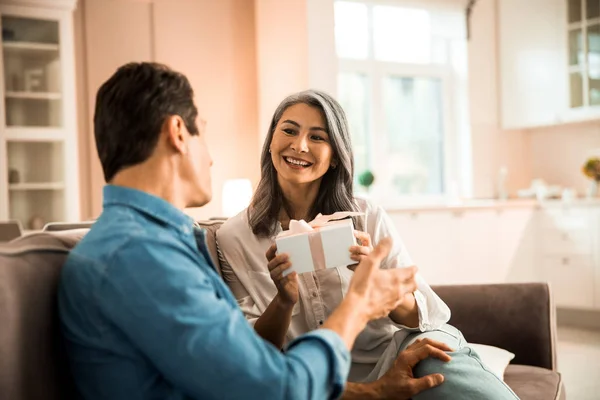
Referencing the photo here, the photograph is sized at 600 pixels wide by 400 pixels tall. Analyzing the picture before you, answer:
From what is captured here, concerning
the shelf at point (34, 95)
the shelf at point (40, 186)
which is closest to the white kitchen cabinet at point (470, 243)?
the shelf at point (40, 186)

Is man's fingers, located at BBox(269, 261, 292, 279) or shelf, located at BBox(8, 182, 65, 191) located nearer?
man's fingers, located at BBox(269, 261, 292, 279)

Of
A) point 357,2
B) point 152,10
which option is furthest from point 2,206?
point 357,2

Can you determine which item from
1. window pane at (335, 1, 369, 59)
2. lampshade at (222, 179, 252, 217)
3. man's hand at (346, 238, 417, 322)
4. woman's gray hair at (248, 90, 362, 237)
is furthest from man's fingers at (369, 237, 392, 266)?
window pane at (335, 1, 369, 59)

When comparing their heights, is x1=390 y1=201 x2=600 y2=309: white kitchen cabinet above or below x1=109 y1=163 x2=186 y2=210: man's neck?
below

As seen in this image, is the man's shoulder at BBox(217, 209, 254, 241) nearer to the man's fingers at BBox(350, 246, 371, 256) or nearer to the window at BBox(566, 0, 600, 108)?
the man's fingers at BBox(350, 246, 371, 256)

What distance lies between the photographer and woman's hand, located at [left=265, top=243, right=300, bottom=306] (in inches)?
50.6

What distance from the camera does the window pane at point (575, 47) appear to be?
204 inches

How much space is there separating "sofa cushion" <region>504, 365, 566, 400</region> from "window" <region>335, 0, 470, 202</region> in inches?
144

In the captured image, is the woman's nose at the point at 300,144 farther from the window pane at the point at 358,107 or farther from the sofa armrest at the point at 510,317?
the window pane at the point at 358,107

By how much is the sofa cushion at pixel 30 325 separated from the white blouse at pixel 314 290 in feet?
2.20

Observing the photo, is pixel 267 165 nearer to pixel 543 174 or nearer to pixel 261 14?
pixel 261 14

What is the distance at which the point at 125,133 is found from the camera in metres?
0.93

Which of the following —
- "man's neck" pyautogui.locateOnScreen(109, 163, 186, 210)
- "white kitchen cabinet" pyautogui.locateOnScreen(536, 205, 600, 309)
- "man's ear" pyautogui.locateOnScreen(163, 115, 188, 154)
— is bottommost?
"white kitchen cabinet" pyautogui.locateOnScreen(536, 205, 600, 309)

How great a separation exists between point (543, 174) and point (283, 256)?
5.21 m
